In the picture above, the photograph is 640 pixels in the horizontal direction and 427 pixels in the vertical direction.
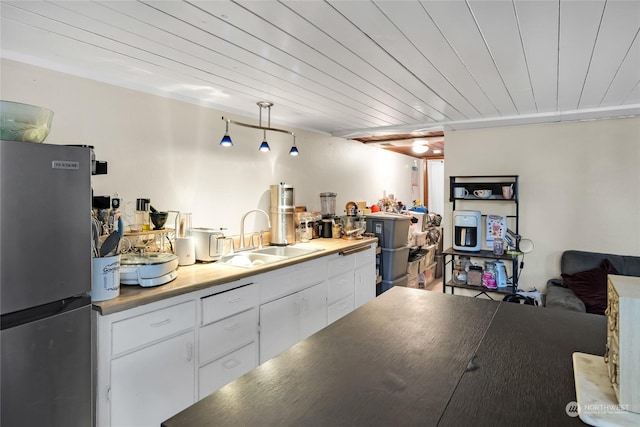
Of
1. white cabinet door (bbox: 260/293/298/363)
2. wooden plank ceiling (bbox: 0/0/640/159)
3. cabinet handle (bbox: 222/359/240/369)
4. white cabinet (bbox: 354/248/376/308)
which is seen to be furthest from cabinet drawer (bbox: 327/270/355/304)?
wooden plank ceiling (bbox: 0/0/640/159)

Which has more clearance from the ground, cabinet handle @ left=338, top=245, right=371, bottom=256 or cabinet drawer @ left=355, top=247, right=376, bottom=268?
cabinet handle @ left=338, top=245, right=371, bottom=256

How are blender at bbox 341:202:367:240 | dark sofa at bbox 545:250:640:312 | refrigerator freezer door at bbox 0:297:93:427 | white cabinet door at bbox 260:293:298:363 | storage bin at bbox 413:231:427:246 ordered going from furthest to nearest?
storage bin at bbox 413:231:427:246
blender at bbox 341:202:367:240
dark sofa at bbox 545:250:640:312
white cabinet door at bbox 260:293:298:363
refrigerator freezer door at bbox 0:297:93:427

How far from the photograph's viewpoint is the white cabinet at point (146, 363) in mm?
1642

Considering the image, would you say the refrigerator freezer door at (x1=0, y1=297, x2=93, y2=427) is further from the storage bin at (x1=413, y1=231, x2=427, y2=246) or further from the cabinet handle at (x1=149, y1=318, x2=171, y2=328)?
the storage bin at (x1=413, y1=231, x2=427, y2=246)

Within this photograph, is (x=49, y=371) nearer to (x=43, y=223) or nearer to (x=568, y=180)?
(x=43, y=223)

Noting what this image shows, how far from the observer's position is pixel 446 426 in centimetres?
75

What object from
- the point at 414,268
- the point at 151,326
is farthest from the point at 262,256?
the point at 414,268

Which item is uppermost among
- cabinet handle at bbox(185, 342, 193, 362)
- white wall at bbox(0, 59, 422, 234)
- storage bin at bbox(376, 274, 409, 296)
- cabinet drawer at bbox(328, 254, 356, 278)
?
white wall at bbox(0, 59, 422, 234)

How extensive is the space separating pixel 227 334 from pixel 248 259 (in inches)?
25.8

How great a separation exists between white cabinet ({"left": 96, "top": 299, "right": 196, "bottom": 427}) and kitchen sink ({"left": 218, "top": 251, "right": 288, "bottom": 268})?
2.02ft

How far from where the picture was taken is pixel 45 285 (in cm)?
138

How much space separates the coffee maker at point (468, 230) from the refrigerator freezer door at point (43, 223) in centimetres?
316

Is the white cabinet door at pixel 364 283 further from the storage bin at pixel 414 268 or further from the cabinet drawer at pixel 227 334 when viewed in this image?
the cabinet drawer at pixel 227 334

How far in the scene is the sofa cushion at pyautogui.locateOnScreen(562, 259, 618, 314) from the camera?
2.82 m
